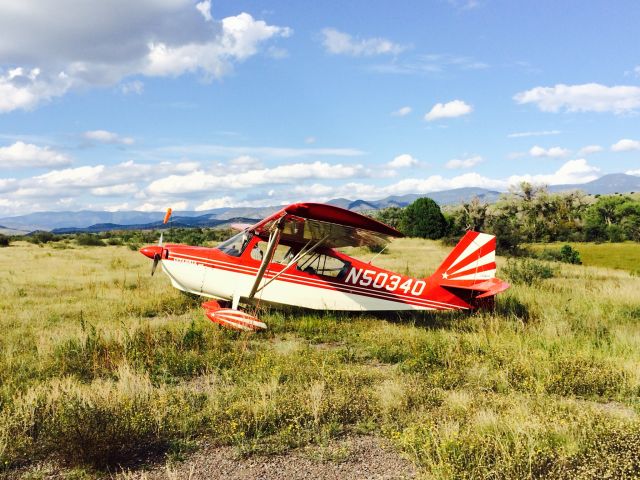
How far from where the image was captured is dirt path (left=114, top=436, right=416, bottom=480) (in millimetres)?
3633

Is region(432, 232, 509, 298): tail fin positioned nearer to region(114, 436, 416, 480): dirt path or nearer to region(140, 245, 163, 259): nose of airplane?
region(114, 436, 416, 480): dirt path

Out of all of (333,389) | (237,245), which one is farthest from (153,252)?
(333,389)

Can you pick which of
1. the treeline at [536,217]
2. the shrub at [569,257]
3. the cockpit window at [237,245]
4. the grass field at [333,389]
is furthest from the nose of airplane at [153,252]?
the treeline at [536,217]

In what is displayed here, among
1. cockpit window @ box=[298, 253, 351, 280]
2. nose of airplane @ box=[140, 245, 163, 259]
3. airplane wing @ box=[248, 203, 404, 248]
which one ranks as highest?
airplane wing @ box=[248, 203, 404, 248]

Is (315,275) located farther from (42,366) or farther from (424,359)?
(42,366)

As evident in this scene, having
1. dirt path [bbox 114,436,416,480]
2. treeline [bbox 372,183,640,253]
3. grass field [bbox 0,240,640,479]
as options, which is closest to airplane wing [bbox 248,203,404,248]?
grass field [bbox 0,240,640,479]

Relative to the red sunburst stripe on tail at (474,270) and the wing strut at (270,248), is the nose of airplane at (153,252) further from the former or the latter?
the red sunburst stripe on tail at (474,270)

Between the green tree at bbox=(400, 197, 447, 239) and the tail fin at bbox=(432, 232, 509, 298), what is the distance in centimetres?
4080

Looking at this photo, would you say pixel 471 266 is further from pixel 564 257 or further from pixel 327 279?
pixel 564 257

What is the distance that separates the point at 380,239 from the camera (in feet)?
30.1

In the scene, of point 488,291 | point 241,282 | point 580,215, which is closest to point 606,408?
point 488,291

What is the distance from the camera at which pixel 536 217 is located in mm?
61219

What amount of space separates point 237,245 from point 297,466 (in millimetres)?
6635

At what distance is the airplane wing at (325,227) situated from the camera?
771 centimetres
